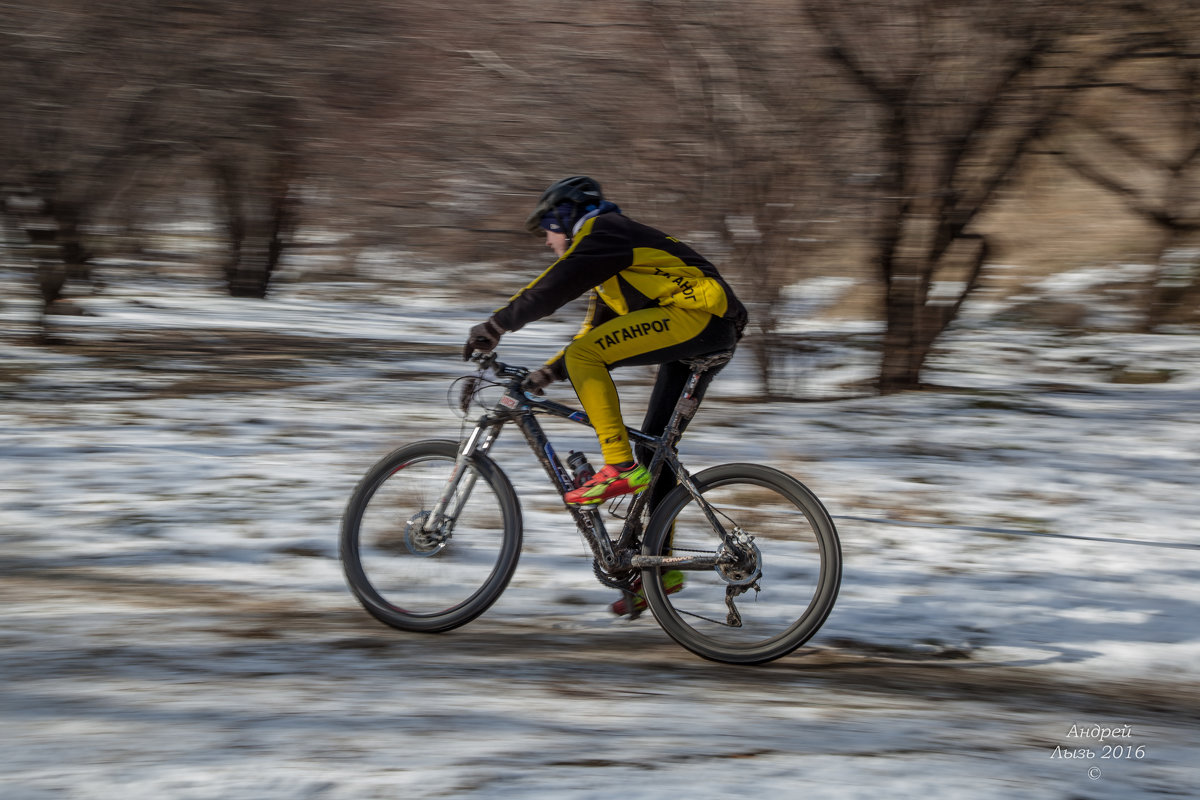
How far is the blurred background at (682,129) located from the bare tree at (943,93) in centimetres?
2

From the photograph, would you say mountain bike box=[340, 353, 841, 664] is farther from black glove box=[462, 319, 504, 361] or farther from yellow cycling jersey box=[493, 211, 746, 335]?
yellow cycling jersey box=[493, 211, 746, 335]

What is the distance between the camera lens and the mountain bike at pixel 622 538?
4.18m

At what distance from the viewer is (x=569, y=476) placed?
14.6 ft

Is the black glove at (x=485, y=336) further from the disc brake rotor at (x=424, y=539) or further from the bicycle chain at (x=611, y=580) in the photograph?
the bicycle chain at (x=611, y=580)

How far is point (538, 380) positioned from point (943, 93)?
20.0 feet

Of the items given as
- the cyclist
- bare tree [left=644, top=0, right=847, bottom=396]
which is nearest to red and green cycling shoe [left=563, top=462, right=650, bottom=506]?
the cyclist

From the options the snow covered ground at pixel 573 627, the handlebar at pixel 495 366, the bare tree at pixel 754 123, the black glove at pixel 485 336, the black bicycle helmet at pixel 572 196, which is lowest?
the snow covered ground at pixel 573 627

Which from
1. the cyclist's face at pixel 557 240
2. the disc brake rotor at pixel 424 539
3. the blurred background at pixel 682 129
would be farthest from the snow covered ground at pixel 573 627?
the cyclist's face at pixel 557 240

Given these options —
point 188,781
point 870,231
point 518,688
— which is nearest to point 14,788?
point 188,781

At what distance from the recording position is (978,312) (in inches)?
555

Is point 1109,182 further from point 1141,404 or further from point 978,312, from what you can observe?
point 978,312

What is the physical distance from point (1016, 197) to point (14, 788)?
9305mm

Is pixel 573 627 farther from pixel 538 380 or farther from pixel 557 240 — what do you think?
pixel 557 240

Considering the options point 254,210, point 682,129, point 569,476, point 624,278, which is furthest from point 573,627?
point 254,210
